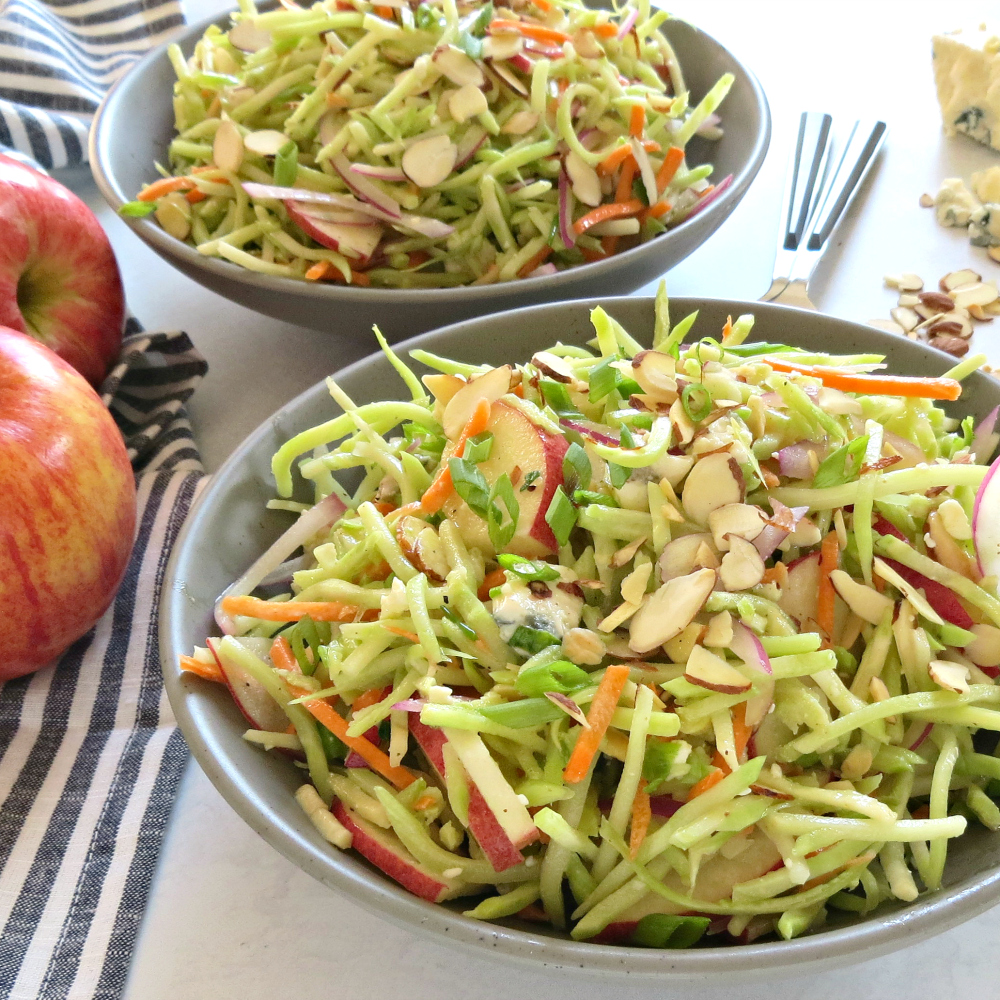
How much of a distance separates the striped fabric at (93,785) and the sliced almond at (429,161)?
536mm

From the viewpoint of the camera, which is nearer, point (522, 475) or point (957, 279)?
point (522, 475)

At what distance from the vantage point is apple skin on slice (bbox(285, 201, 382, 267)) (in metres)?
1.37

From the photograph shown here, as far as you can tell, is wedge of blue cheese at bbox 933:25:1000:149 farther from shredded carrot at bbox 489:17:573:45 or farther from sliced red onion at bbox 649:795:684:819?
sliced red onion at bbox 649:795:684:819

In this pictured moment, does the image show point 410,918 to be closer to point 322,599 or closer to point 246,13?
point 322,599

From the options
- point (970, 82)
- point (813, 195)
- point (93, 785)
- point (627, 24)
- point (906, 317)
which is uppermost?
point (970, 82)

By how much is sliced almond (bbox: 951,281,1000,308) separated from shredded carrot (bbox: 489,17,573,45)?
2.56 ft

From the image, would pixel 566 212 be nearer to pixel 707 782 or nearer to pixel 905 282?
pixel 905 282

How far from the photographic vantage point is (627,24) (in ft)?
5.36

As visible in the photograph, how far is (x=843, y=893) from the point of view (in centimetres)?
77

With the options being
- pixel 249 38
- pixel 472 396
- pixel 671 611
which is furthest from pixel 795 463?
pixel 249 38

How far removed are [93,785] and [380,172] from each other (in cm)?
91

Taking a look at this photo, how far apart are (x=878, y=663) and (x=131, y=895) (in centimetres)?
74

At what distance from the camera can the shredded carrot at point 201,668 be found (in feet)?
2.82

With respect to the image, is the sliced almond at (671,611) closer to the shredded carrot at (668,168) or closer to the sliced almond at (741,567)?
the sliced almond at (741,567)
